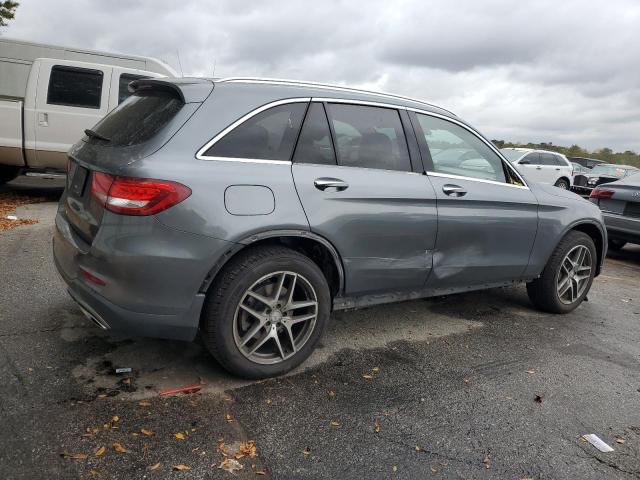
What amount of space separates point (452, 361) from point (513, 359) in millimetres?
480

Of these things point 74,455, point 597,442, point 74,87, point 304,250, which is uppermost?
point 74,87

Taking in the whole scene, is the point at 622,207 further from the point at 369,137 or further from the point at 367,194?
the point at 367,194

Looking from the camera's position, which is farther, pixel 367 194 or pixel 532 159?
pixel 532 159

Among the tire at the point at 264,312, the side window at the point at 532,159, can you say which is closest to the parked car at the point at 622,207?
the tire at the point at 264,312

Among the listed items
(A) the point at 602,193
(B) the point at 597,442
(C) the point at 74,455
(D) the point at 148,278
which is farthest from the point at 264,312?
(A) the point at 602,193

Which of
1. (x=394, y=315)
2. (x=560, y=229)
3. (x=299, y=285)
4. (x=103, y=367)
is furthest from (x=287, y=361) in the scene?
(x=560, y=229)

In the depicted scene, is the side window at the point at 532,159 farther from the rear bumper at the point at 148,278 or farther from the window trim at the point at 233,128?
the rear bumper at the point at 148,278

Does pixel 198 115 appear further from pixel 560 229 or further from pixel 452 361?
pixel 560 229

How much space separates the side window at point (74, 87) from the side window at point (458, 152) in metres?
6.43

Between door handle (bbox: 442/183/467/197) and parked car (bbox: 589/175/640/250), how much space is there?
4.73 meters

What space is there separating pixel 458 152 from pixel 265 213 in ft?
6.01

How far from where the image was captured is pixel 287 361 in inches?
130

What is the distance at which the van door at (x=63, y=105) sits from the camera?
8367 millimetres

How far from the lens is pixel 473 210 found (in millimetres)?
4020
